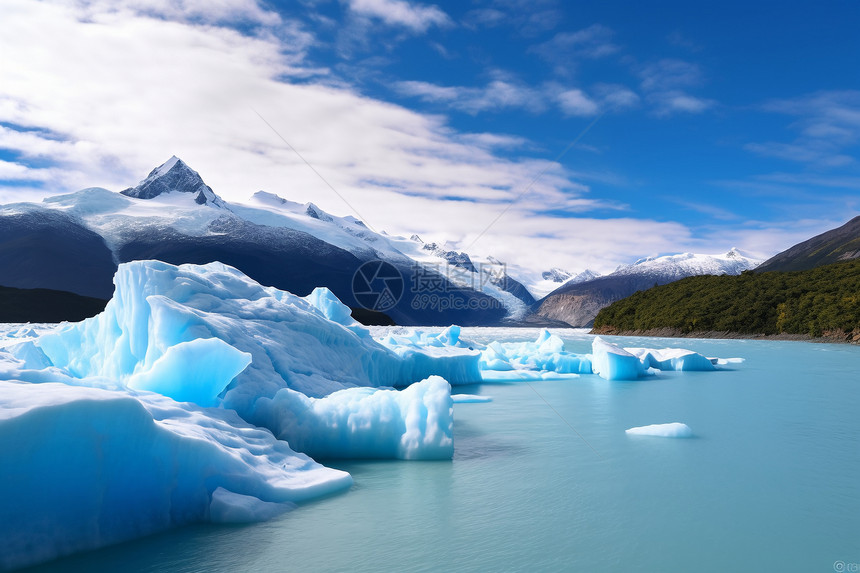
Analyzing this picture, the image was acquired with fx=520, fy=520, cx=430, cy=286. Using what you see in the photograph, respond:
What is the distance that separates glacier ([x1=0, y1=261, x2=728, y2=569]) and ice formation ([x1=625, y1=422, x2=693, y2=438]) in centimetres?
457

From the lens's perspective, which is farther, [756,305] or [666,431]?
[756,305]

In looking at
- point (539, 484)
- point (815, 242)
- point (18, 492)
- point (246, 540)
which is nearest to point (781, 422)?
point (539, 484)

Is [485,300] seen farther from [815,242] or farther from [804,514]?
[804,514]

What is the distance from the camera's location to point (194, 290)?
38.3ft

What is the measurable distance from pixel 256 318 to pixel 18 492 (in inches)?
303

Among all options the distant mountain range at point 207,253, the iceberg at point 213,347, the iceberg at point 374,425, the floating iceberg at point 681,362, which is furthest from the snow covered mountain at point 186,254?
the iceberg at point 374,425

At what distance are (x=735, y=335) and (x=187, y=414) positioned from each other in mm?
71116

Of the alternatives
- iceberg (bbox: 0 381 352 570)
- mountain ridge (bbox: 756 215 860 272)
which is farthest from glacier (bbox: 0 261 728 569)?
mountain ridge (bbox: 756 215 860 272)

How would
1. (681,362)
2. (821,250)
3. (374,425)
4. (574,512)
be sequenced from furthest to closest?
(821,250), (681,362), (374,425), (574,512)

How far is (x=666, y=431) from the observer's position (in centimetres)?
1079

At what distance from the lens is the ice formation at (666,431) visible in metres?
10.7

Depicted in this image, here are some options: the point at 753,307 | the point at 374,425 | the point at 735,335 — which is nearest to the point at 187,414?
the point at 374,425

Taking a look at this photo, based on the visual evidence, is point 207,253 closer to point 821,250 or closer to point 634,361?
point 634,361

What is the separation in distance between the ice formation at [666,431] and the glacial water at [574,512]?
0.75 feet
